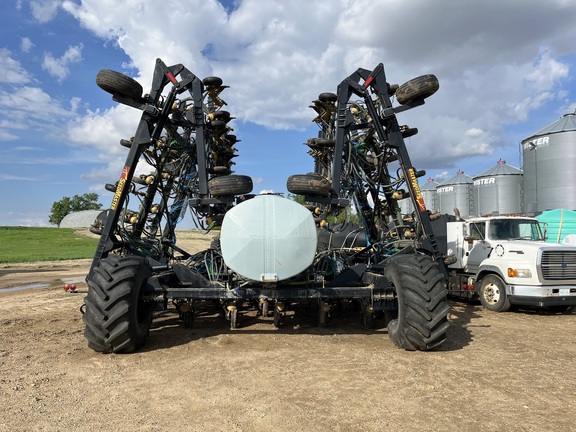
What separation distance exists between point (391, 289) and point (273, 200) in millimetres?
2170

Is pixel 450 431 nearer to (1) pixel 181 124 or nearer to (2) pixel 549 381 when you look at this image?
(2) pixel 549 381

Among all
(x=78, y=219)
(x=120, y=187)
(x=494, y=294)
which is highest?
(x=78, y=219)

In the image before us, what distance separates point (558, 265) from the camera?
32.0 feet

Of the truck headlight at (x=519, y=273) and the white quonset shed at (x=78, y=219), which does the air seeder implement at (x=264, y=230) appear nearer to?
the truck headlight at (x=519, y=273)

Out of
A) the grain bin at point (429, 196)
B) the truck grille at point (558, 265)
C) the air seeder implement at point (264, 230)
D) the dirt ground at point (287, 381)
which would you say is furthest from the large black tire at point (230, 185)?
the grain bin at point (429, 196)

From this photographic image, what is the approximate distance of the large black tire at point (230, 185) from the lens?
288 inches

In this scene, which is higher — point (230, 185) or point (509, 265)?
point (230, 185)

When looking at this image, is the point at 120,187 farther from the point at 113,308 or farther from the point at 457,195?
the point at 457,195

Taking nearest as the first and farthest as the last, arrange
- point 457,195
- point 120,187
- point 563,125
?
1. point 120,187
2. point 563,125
3. point 457,195

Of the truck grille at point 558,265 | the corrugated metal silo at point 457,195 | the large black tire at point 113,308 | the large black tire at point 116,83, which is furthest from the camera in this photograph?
the corrugated metal silo at point 457,195

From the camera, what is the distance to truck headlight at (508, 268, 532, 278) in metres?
9.74

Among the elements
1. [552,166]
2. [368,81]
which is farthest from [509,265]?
[552,166]

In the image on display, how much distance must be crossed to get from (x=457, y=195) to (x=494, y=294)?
64.4ft

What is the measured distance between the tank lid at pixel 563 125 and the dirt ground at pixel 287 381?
16366mm
